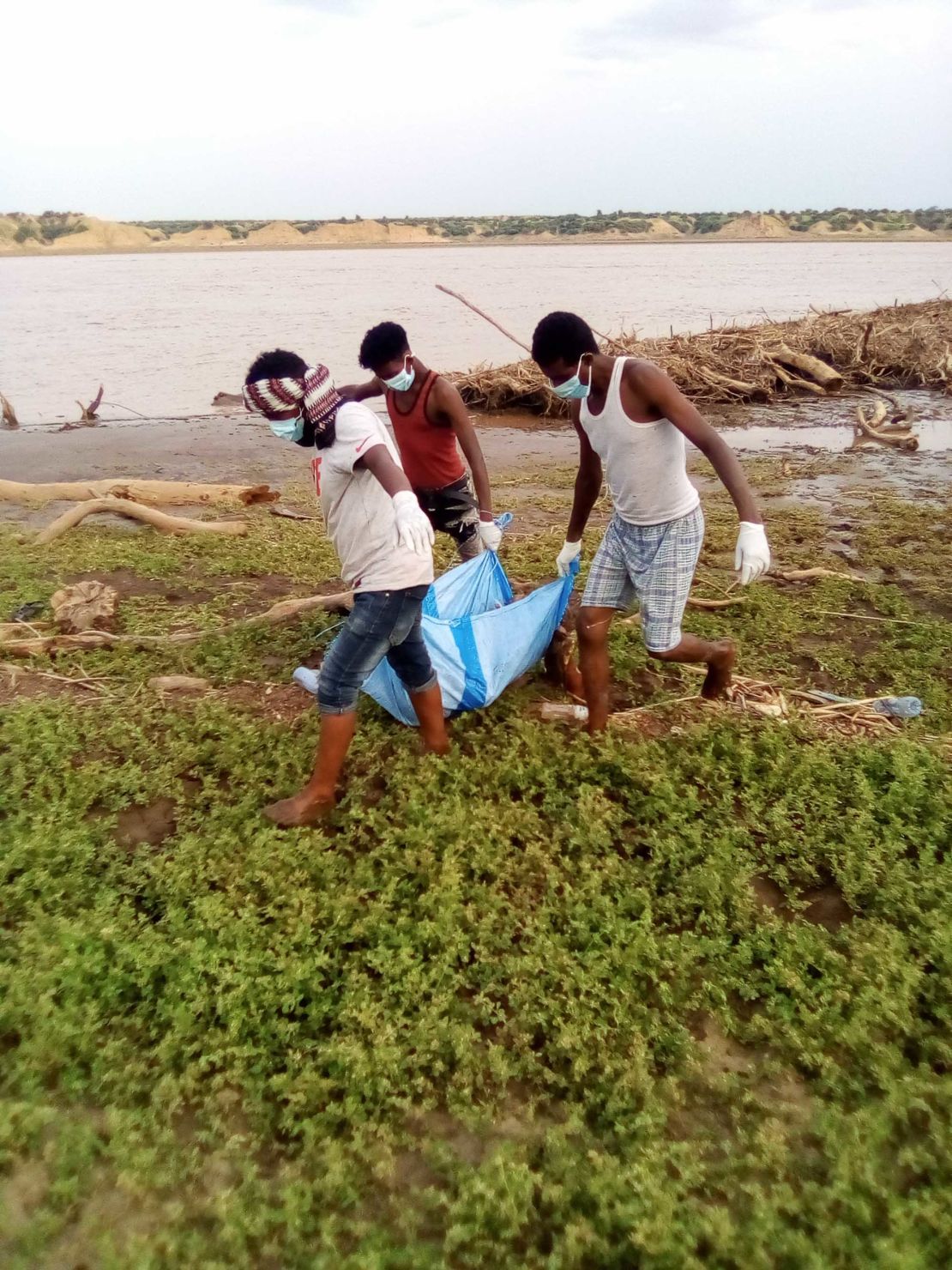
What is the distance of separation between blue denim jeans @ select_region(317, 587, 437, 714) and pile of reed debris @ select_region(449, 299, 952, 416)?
12.5 m

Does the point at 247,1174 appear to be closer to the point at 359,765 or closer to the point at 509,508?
the point at 359,765

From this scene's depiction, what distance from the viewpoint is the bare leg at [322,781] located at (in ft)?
11.0

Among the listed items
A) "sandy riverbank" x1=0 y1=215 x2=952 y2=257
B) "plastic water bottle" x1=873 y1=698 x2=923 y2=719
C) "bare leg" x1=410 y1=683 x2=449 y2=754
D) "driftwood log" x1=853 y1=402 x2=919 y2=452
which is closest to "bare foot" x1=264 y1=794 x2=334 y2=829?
"bare leg" x1=410 y1=683 x2=449 y2=754

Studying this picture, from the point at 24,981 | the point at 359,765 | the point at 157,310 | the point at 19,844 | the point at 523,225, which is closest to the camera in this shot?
the point at 24,981

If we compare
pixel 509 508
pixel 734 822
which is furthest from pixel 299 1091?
pixel 509 508

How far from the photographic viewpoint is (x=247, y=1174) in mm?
2111

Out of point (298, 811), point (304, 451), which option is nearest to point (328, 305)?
point (304, 451)

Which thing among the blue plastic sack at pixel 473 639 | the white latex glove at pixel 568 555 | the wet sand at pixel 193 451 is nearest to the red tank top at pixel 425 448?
the blue plastic sack at pixel 473 639

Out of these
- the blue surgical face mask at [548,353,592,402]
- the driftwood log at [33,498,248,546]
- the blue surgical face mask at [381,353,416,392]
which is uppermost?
the blue surgical face mask at [548,353,592,402]

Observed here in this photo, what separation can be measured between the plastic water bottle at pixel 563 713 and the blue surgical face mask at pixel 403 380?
174 centimetres

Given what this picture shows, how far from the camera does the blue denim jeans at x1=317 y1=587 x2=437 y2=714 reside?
10.6 feet

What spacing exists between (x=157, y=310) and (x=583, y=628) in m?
29.7

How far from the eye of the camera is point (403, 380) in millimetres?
4215

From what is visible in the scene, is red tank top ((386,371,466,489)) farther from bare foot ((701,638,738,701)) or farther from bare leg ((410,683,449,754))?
bare foot ((701,638,738,701))
